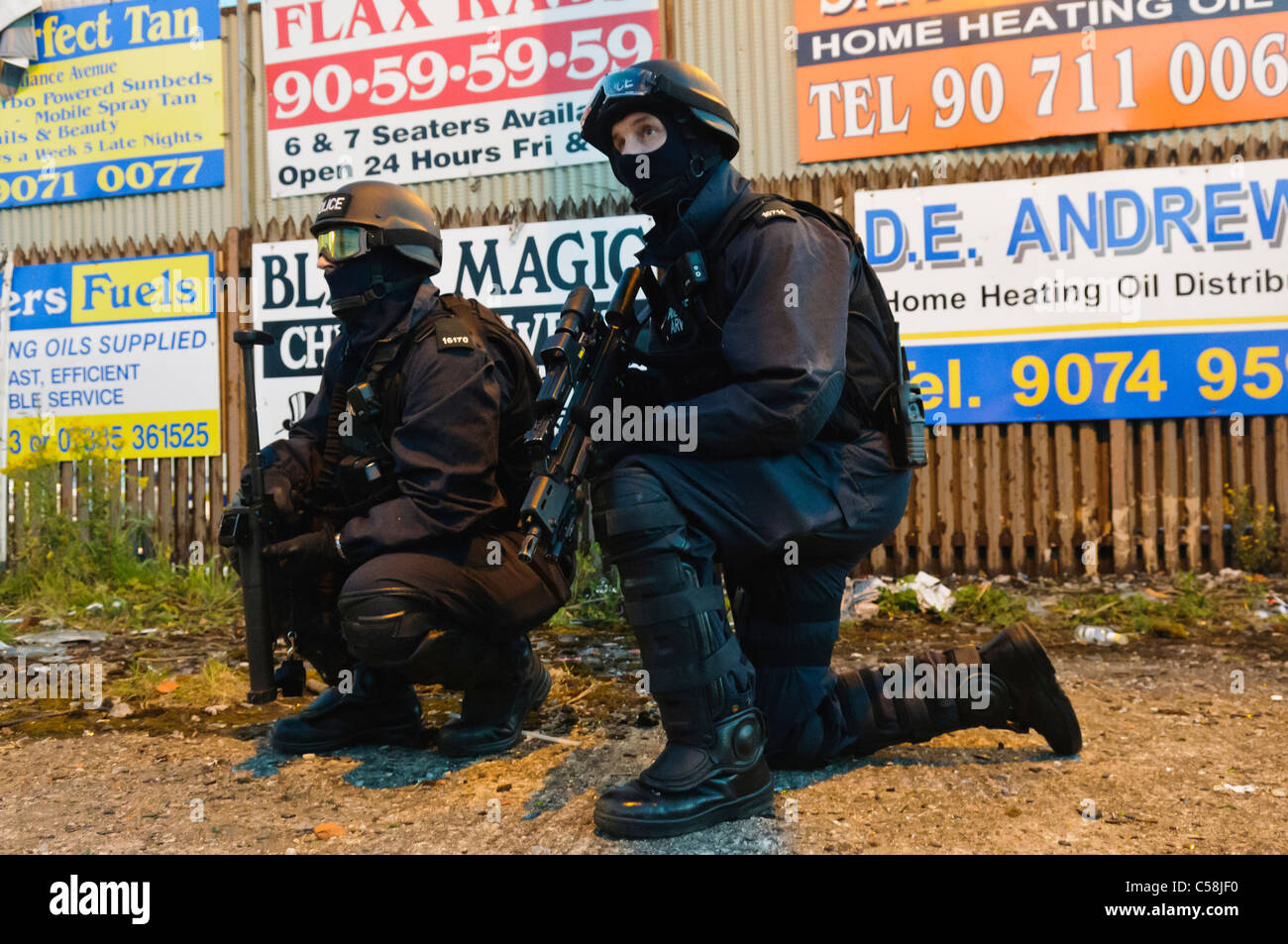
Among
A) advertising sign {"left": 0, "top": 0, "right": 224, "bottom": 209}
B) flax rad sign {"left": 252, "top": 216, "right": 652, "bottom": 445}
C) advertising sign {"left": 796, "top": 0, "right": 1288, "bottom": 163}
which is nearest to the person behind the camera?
advertising sign {"left": 796, "top": 0, "right": 1288, "bottom": 163}

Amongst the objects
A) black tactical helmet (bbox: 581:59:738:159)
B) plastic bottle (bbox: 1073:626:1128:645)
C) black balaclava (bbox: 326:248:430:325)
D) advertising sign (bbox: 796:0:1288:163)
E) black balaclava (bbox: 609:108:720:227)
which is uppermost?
advertising sign (bbox: 796:0:1288:163)

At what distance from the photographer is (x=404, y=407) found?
273 centimetres

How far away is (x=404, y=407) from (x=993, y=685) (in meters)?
1.84

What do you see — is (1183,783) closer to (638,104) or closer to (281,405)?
(638,104)

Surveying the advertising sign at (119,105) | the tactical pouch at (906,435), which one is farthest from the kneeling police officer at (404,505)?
the advertising sign at (119,105)

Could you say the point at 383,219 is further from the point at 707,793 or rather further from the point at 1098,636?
the point at 1098,636

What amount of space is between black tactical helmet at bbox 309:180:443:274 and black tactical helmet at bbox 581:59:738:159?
708mm

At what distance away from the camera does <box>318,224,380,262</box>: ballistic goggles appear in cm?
285

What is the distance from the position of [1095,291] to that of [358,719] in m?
4.73

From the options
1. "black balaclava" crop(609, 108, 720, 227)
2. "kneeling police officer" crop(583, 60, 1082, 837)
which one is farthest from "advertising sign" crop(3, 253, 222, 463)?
"black balaclava" crop(609, 108, 720, 227)

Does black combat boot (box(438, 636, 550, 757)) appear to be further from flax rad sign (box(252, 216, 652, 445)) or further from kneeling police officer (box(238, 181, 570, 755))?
flax rad sign (box(252, 216, 652, 445))

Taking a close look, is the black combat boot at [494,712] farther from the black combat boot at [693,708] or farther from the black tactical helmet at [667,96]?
the black tactical helmet at [667,96]

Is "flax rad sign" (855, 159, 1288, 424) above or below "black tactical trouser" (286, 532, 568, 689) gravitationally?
above
